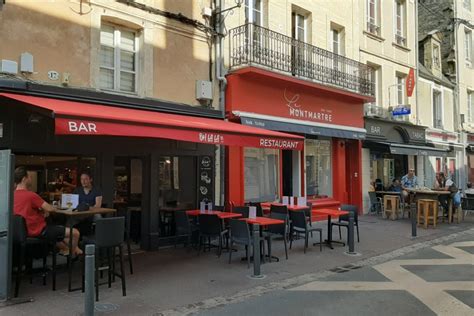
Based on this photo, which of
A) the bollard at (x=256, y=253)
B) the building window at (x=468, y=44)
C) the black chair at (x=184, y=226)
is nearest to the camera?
the bollard at (x=256, y=253)

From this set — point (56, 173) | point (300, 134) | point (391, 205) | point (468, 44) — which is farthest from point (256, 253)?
point (468, 44)

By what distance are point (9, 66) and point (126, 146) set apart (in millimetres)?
2590

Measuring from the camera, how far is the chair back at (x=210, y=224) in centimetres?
822

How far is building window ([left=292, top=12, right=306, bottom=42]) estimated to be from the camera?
1363cm

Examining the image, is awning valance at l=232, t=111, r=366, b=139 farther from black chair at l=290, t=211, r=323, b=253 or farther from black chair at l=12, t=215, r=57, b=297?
black chair at l=12, t=215, r=57, b=297

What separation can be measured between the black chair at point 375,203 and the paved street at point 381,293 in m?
7.33

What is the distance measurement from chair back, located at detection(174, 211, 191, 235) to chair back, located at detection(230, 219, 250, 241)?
4.34 feet

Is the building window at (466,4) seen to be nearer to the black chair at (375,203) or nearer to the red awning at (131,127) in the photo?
the black chair at (375,203)

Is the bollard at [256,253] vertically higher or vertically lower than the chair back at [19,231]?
lower

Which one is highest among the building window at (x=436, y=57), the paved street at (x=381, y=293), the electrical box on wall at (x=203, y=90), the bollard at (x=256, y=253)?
the building window at (x=436, y=57)

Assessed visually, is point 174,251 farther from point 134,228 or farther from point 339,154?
point 339,154

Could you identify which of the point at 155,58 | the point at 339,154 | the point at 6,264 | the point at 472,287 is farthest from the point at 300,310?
the point at 339,154

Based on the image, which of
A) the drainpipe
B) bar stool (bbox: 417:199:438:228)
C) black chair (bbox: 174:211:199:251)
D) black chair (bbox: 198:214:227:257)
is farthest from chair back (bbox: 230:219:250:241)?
bar stool (bbox: 417:199:438:228)

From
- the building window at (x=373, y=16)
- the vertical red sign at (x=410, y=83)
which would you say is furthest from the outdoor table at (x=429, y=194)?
the building window at (x=373, y=16)
